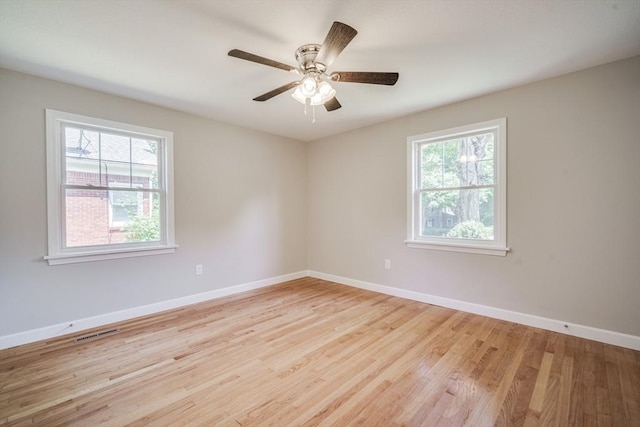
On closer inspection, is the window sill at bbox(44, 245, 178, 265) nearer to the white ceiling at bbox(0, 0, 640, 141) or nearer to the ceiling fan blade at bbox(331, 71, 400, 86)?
the white ceiling at bbox(0, 0, 640, 141)

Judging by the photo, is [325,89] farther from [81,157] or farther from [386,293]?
[386,293]

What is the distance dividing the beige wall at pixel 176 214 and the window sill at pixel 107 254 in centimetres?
6

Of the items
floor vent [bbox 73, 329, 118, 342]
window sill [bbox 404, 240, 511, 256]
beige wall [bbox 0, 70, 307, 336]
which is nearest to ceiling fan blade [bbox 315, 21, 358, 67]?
beige wall [bbox 0, 70, 307, 336]

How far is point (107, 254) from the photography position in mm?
2924

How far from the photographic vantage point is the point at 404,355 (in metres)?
2.29

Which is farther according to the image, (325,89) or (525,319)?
(525,319)

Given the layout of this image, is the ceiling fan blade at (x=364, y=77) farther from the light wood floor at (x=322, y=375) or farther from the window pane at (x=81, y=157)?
the window pane at (x=81, y=157)

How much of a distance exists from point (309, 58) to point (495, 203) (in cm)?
250

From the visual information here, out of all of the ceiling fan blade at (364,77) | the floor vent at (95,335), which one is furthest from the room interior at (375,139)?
the ceiling fan blade at (364,77)

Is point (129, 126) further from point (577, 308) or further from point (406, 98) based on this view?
point (577, 308)

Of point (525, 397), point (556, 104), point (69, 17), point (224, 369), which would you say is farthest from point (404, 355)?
point (69, 17)

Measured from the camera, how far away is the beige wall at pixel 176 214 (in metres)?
2.48

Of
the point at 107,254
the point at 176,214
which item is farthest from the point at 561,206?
the point at 107,254

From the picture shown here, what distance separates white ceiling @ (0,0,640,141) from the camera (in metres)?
1.74
